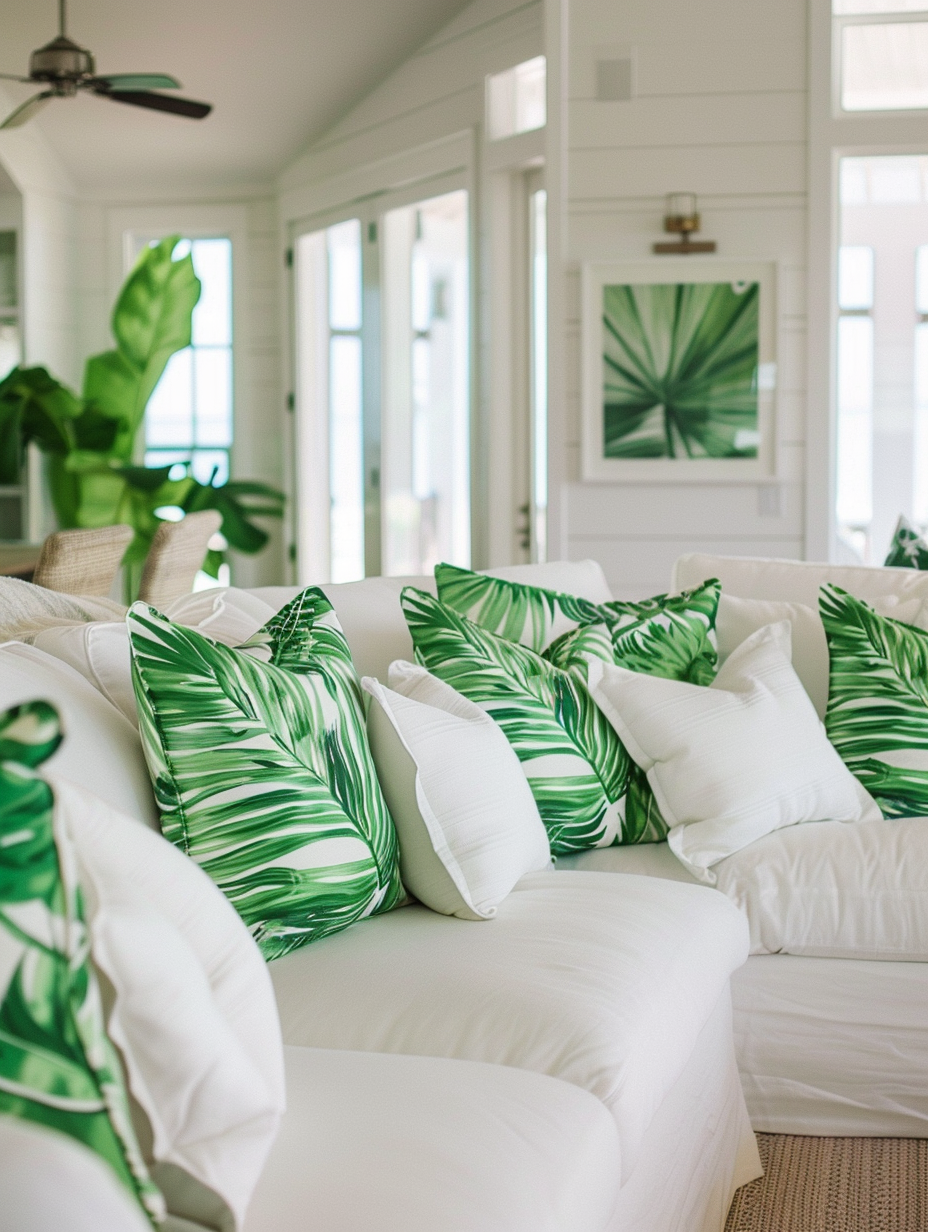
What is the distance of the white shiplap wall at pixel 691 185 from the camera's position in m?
4.58

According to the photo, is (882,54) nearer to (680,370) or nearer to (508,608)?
(680,370)

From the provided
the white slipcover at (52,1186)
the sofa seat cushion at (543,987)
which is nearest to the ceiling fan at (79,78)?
the sofa seat cushion at (543,987)

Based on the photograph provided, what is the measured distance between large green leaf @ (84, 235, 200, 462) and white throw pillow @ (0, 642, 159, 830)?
4706mm

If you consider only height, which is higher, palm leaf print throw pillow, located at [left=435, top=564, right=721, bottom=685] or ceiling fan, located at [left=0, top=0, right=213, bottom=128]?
ceiling fan, located at [left=0, top=0, right=213, bottom=128]

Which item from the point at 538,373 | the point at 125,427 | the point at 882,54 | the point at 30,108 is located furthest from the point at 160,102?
the point at 882,54

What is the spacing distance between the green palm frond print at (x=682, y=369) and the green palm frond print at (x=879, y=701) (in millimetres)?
2116

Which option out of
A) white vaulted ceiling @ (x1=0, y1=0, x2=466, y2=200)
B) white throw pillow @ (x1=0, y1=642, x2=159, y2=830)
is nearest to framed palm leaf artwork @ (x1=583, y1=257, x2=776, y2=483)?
white vaulted ceiling @ (x1=0, y1=0, x2=466, y2=200)

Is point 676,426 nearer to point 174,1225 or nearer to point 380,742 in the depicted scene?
point 380,742

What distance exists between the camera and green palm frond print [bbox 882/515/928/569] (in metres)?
3.25

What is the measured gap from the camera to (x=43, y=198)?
21.9 feet

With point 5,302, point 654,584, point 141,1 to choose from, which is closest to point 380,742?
point 654,584

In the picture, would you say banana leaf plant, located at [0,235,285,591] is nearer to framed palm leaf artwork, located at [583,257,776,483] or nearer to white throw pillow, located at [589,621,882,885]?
framed palm leaf artwork, located at [583,257,776,483]

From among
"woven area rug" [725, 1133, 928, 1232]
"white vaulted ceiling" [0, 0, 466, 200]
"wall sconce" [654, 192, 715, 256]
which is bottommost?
"woven area rug" [725, 1133, 928, 1232]

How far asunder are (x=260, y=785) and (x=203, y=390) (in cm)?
582
